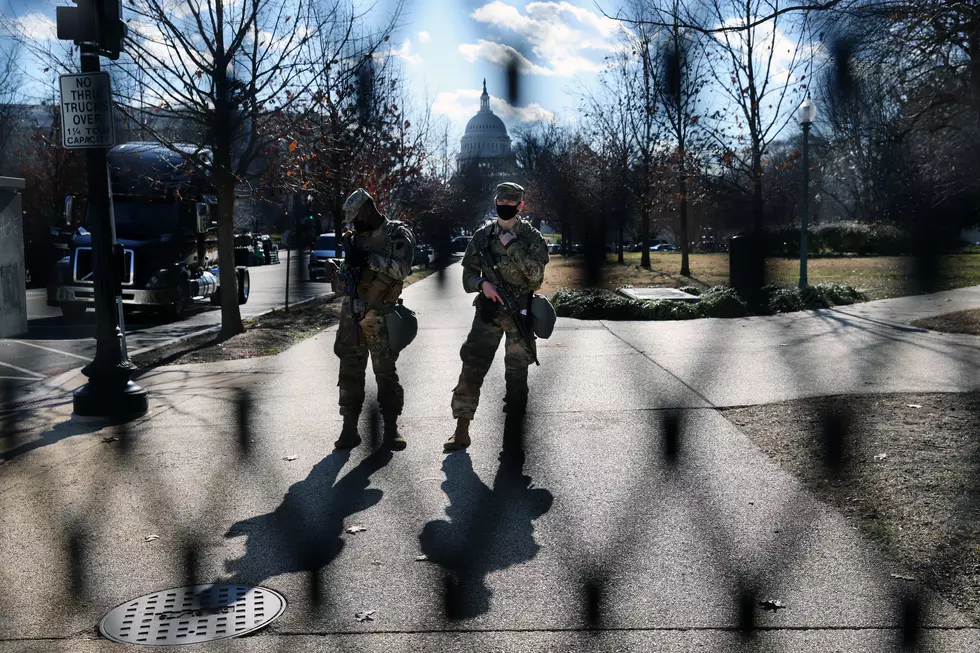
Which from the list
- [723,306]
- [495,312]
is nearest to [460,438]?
[495,312]

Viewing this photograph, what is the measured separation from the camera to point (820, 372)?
31.1 ft

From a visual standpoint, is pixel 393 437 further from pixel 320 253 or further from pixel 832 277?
pixel 320 253

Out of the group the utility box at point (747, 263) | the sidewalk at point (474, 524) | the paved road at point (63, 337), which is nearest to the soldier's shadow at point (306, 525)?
the sidewalk at point (474, 524)

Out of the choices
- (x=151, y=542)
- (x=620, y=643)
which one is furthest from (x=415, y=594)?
(x=151, y=542)

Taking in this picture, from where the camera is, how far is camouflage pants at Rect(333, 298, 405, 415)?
22.2 ft

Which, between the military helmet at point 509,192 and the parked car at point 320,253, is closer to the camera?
the military helmet at point 509,192

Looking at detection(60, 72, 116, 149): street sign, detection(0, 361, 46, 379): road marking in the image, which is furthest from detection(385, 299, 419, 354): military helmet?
detection(0, 361, 46, 379): road marking

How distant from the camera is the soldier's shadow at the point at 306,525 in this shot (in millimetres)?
4520

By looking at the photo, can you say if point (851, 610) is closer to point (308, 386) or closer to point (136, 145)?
point (308, 386)

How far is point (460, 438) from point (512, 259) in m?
1.26

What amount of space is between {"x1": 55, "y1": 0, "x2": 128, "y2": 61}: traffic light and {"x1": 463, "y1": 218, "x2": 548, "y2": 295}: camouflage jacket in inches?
144

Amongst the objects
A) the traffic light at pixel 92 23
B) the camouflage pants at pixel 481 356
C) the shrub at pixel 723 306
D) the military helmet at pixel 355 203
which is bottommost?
the shrub at pixel 723 306

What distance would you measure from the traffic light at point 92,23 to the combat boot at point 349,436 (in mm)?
3727

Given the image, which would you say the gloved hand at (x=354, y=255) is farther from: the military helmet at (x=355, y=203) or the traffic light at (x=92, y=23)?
the traffic light at (x=92, y=23)
